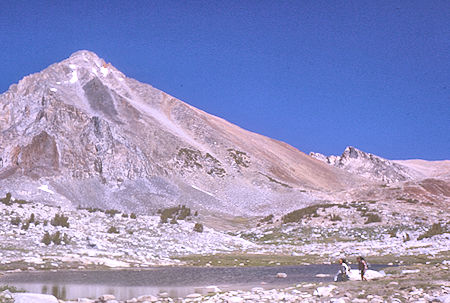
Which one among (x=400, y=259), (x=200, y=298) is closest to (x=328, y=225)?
(x=400, y=259)

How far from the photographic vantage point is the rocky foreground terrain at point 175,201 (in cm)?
2597

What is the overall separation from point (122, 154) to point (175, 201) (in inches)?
635

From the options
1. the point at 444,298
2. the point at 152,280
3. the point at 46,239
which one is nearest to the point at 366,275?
the point at 444,298

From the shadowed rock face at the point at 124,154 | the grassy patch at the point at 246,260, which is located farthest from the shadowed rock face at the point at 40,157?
the grassy patch at the point at 246,260

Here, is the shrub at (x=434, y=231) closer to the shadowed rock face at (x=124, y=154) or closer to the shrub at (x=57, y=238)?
the shrub at (x=57, y=238)

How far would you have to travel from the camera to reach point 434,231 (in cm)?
3888

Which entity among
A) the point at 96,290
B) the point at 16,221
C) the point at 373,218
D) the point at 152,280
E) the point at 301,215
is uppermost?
the point at 301,215

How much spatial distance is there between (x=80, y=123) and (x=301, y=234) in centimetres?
5827

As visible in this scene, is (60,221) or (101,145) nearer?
(60,221)

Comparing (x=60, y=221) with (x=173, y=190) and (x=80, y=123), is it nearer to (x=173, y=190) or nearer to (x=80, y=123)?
(x=173, y=190)

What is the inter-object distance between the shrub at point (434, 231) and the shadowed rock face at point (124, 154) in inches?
1573

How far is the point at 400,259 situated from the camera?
28.3 meters

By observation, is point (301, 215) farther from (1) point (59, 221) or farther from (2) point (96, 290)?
(2) point (96, 290)

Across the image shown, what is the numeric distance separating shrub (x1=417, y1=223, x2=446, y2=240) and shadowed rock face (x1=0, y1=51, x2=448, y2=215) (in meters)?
40.0
